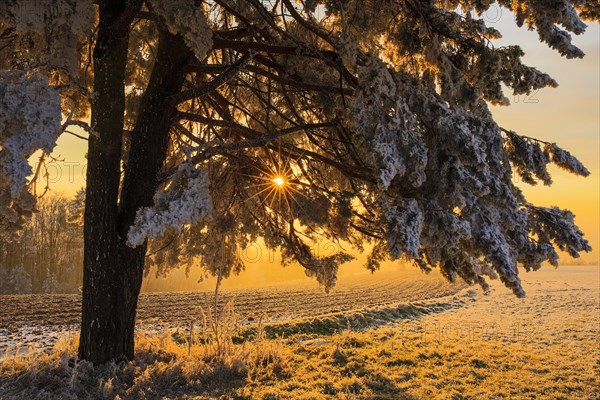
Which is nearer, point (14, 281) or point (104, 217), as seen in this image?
point (104, 217)

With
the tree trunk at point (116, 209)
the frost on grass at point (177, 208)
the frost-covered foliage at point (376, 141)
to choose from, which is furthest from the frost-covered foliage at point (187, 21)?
the tree trunk at point (116, 209)

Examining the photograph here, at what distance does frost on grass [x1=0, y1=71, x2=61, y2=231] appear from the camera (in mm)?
3641

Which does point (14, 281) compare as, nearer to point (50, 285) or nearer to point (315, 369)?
point (50, 285)

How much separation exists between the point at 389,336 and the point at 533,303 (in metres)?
17.3

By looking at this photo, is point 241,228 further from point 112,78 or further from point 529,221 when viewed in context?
point 529,221

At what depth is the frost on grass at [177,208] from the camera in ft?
14.2

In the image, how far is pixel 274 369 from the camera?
23.2 ft

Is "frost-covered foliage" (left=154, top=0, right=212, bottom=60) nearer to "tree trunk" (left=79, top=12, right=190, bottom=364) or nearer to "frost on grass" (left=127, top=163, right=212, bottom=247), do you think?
"frost on grass" (left=127, top=163, right=212, bottom=247)

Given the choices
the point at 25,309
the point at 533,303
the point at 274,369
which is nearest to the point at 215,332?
the point at 274,369

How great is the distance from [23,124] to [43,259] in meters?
45.5

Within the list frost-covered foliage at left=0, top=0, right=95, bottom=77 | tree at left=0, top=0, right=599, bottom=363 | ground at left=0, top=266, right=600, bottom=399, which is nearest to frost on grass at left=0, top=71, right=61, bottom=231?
tree at left=0, top=0, right=599, bottom=363

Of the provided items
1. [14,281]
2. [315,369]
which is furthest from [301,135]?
[14,281]

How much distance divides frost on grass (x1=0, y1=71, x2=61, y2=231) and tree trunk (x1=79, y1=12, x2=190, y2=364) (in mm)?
2131

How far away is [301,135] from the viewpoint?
9.09 meters
